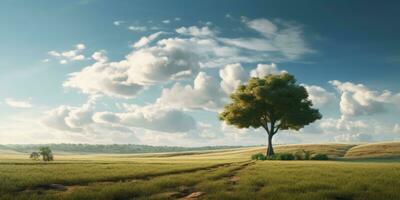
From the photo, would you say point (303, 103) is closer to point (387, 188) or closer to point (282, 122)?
point (282, 122)

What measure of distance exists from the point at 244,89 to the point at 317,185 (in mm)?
68600

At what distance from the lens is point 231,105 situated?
93688mm

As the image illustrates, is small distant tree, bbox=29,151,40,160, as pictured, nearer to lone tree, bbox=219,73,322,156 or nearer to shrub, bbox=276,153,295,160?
lone tree, bbox=219,73,322,156

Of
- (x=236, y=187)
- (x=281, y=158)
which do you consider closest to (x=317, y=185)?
(x=236, y=187)

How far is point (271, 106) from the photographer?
88.4 metres

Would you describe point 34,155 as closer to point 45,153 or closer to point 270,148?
point 45,153

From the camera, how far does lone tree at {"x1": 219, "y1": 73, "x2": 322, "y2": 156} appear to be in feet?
282

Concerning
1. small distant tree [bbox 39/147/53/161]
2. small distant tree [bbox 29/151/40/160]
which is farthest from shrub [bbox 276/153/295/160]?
small distant tree [bbox 29/151/40/160]

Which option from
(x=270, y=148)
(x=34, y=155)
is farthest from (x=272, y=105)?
(x=34, y=155)

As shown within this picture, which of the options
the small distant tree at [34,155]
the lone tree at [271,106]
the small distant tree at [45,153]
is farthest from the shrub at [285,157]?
the small distant tree at [34,155]

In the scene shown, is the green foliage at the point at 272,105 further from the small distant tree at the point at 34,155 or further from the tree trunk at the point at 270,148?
the small distant tree at the point at 34,155

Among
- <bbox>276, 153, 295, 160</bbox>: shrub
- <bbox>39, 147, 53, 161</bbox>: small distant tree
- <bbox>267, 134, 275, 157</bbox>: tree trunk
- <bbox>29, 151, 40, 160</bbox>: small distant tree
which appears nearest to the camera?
<bbox>276, 153, 295, 160</bbox>: shrub

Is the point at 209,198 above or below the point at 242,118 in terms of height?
below

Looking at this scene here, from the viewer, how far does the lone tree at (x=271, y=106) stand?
85.9 m
